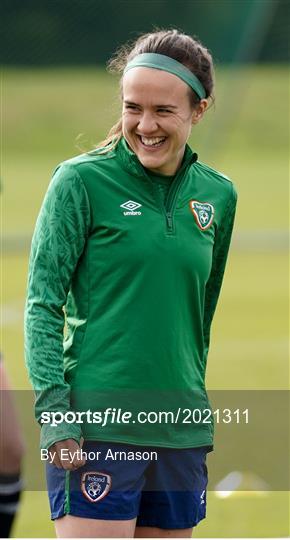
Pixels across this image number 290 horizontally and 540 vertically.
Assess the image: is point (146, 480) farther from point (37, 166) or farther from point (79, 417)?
point (37, 166)

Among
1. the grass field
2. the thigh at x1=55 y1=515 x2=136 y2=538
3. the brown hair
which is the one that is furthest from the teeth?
the thigh at x1=55 y1=515 x2=136 y2=538

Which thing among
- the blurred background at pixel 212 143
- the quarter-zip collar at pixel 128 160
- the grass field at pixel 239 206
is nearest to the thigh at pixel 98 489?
the quarter-zip collar at pixel 128 160

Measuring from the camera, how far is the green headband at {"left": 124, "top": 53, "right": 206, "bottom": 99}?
3533mm

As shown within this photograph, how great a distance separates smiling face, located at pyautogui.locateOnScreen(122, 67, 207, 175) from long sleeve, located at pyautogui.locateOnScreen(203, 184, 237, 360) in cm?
29

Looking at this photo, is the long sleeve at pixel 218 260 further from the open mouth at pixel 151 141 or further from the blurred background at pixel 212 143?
the blurred background at pixel 212 143

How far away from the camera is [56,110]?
18.2 metres

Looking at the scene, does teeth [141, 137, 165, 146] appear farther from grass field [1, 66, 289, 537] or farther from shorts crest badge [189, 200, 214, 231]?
grass field [1, 66, 289, 537]

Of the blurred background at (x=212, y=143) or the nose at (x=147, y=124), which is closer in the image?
the nose at (x=147, y=124)

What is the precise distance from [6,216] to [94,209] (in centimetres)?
1329

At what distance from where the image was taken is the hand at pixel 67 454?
10.9 feet

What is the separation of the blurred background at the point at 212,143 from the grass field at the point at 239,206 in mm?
16

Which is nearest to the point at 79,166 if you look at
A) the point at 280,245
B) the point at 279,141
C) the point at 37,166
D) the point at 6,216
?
the point at 280,245

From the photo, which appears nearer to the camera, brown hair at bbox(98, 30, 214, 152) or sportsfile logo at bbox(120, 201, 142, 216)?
sportsfile logo at bbox(120, 201, 142, 216)

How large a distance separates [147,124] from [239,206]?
14601 millimetres
